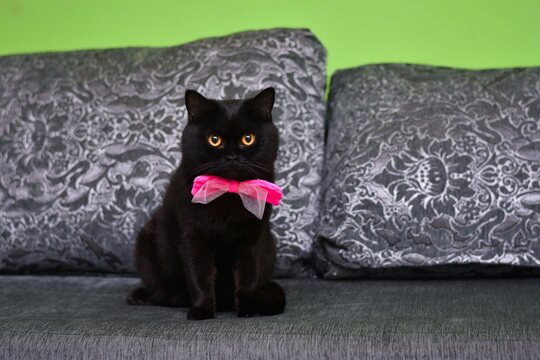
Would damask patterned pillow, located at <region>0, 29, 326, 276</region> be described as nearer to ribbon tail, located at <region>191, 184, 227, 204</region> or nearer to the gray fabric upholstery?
the gray fabric upholstery

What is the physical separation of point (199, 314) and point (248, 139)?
0.35m

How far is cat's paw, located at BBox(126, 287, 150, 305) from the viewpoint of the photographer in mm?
1477

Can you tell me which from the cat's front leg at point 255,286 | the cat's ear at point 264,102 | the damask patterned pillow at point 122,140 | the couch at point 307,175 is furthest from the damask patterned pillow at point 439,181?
the cat's ear at point 264,102

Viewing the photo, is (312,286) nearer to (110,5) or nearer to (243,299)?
(243,299)

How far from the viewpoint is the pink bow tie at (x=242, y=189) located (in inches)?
52.4

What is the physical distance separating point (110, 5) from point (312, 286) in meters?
1.27

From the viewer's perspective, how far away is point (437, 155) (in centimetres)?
168

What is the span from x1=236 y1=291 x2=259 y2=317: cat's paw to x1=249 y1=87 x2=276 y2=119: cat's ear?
363 mm

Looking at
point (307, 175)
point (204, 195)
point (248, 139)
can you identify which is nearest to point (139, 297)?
point (204, 195)

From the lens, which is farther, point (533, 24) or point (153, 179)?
point (533, 24)

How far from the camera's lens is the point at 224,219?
54.3 inches

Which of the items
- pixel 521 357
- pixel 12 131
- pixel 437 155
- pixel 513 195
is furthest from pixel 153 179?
pixel 521 357

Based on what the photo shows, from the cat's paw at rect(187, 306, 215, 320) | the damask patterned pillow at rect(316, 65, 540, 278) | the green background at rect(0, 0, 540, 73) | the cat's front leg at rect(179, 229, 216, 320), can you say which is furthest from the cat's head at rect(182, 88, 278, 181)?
the green background at rect(0, 0, 540, 73)

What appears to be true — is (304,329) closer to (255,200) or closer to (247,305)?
(247,305)
